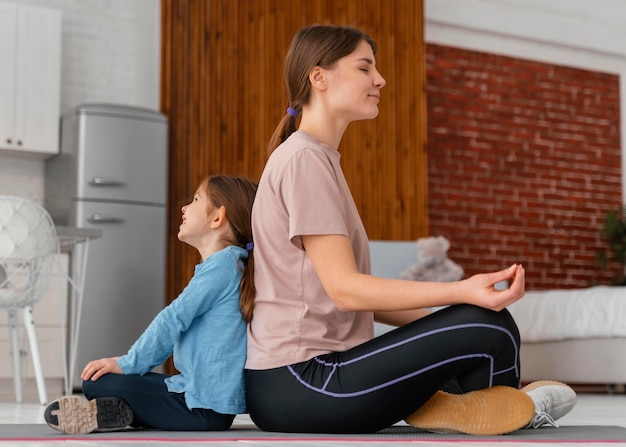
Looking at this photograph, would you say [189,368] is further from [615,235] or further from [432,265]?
[615,235]

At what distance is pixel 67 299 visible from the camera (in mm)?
5559

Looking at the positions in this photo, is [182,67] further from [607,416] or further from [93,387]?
[93,387]

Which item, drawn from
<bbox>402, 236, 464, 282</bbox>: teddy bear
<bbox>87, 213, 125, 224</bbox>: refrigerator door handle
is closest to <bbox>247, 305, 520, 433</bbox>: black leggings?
<bbox>402, 236, 464, 282</bbox>: teddy bear

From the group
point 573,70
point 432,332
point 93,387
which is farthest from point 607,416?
point 573,70

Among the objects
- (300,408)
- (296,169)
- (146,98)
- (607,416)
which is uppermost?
(146,98)

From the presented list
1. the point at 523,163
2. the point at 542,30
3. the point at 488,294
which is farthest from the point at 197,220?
the point at 542,30

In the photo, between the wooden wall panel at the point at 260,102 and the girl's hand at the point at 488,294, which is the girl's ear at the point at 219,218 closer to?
the girl's hand at the point at 488,294

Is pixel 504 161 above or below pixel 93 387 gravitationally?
above

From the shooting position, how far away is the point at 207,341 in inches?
87.4

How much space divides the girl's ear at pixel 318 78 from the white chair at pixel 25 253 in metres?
2.11

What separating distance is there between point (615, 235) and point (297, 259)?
6447 mm

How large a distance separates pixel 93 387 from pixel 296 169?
2.19ft

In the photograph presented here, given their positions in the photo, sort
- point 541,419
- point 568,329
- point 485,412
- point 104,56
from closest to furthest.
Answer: point 485,412 < point 541,419 < point 568,329 < point 104,56

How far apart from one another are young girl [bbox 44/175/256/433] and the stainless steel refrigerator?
11.3 feet
